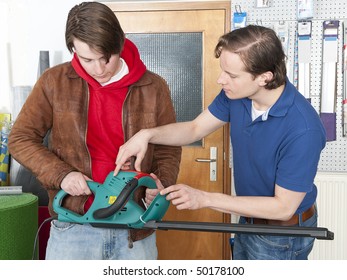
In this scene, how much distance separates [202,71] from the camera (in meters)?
3.50

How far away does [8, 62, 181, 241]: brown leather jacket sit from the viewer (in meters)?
1.70

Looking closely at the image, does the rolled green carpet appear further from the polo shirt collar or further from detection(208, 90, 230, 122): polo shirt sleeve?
the polo shirt collar

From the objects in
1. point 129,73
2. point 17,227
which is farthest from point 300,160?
point 17,227

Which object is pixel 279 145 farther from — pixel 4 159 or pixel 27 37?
pixel 27 37

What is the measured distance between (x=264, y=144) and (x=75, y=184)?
25.6 inches

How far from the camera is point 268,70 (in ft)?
5.23

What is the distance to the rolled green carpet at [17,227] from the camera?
2586mm

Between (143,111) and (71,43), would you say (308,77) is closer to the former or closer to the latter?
(143,111)

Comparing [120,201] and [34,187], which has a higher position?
[120,201]

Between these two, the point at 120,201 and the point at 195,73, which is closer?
the point at 120,201

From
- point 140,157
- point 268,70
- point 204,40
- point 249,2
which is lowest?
point 140,157

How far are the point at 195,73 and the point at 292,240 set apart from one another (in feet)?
6.49

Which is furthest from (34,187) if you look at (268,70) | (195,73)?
(268,70)

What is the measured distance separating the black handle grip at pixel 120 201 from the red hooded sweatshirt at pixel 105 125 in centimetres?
18
